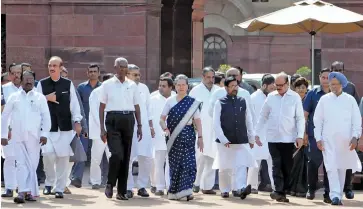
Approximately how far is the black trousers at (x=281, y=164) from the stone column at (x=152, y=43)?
27.2 feet

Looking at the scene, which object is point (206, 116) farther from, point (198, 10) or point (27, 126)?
point (198, 10)

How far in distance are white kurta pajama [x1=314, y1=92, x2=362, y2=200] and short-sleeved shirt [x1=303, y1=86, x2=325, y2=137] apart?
0.90 m

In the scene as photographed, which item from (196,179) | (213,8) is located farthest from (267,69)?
(196,179)

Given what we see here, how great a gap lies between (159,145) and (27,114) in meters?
2.64

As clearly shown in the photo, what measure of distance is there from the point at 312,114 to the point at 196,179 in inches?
81.6

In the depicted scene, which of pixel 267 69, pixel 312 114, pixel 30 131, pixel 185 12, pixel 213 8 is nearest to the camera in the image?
pixel 30 131

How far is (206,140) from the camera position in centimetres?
1889

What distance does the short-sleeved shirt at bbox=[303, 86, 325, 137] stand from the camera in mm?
17922

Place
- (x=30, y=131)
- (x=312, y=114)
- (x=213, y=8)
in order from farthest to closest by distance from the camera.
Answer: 1. (x=213, y=8)
2. (x=312, y=114)
3. (x=30, y=131)

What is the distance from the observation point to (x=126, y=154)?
17.0 metres

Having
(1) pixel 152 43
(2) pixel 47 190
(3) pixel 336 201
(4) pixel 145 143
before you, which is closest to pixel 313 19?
(4) pixel 145 143

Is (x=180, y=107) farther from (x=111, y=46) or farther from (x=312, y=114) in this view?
(x=111, y=46)

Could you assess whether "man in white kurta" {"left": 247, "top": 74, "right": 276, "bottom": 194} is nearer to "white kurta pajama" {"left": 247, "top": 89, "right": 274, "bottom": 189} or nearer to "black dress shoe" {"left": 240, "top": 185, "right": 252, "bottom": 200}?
"white kurta pajama" {"left": 247, "top": 89, "right": 274, "bottom": 189}

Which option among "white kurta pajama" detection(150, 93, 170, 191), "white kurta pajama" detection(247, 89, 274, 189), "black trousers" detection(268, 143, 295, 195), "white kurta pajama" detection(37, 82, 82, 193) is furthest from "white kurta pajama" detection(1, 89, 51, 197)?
"white kurta pajama" detection(247, 89, 274, 189)
